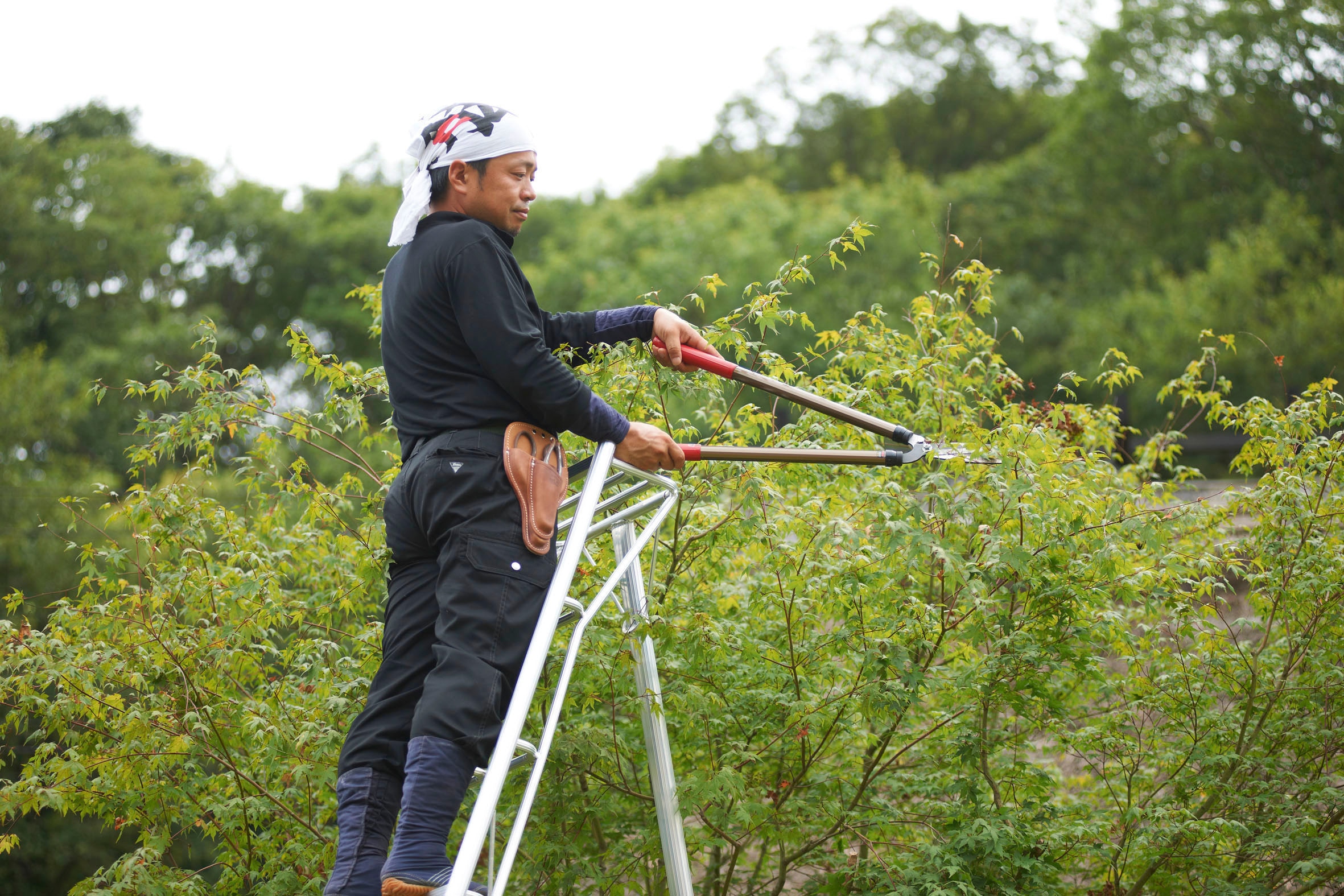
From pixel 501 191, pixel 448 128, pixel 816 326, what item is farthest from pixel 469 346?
pixel 816 326

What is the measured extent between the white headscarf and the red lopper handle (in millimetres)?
736

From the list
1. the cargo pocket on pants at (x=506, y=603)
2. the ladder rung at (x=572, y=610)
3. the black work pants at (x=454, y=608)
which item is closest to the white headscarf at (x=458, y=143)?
the black work pants at (x=454, y=608)

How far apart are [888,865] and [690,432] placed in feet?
6.02

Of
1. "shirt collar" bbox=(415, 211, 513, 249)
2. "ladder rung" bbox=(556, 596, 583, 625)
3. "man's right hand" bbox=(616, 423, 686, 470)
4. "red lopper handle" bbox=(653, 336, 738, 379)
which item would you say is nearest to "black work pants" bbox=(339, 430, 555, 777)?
"ladder rung" bbox=(556, 596, 583, 625)

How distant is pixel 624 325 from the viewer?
11.2 ft

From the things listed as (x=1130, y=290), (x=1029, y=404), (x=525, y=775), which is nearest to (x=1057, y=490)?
(x=1029, y=404)

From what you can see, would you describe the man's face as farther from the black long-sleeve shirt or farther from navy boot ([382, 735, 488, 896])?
navy boot ([382, 735, 488, 896])

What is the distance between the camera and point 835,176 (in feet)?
127

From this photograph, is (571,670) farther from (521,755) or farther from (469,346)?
(469,346)

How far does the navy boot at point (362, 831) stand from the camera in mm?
2635

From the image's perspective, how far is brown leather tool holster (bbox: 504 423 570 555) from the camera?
2.72 m

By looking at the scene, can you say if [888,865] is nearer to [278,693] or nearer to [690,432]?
[690,432]

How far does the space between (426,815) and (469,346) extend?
3.52ft

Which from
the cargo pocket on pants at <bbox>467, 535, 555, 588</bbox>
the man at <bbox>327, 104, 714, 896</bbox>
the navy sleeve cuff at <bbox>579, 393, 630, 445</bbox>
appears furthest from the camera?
the navy sleeve cuff at <bbox>579, 393, 630, 445</bbox>
